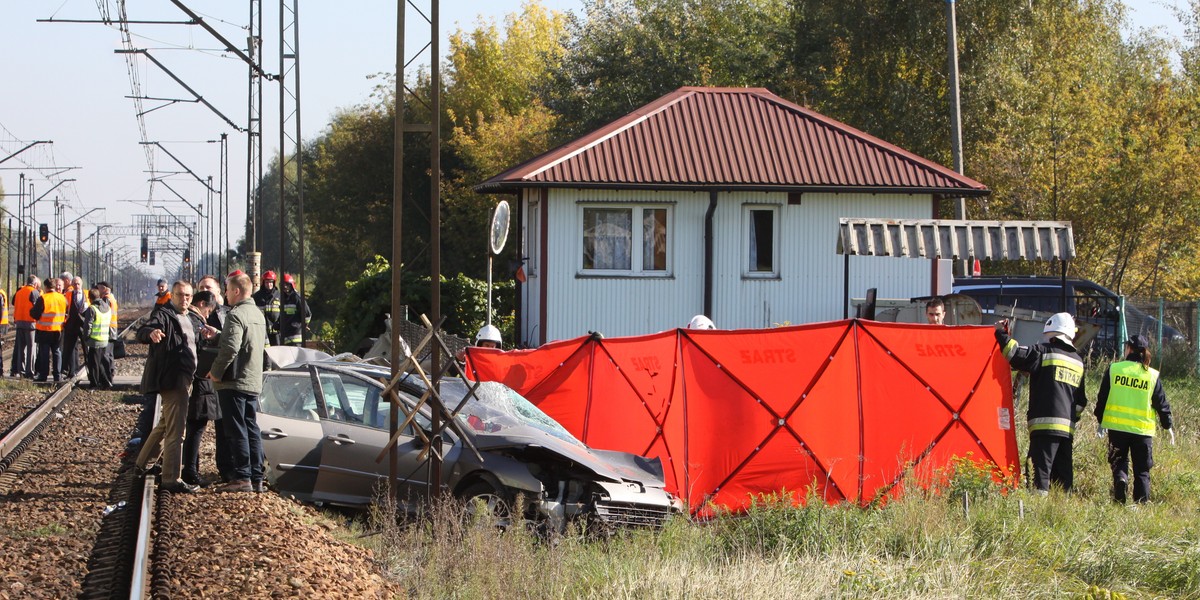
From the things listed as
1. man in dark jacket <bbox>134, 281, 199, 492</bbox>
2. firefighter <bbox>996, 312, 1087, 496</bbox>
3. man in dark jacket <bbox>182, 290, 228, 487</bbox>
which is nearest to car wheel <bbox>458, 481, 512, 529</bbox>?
man in dark jacket <bbox>182, 290, 228, 487</bbox>

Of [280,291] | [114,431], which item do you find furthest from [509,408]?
[280,291]

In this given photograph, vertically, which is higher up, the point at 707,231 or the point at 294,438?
the point at 707,231

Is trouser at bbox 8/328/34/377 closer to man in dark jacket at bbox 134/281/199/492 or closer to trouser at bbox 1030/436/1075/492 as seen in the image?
man in dark jacket at bbox 134/281/199/492

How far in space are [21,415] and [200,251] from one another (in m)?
77.3

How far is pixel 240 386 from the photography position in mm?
10312

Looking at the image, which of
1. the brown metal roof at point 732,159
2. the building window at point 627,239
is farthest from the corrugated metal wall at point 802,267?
the building window at point 627,239

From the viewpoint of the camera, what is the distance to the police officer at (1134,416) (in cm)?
1189

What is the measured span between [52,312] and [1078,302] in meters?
18.4

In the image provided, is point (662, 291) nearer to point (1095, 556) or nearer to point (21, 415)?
point (21, 415)

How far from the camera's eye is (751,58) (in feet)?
147

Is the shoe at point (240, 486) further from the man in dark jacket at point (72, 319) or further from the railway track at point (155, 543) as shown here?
the man in dark jacket at point (72, 319)

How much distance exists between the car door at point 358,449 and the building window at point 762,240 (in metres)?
13.7

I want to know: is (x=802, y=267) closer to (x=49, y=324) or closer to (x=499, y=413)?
(x=49, y=324)

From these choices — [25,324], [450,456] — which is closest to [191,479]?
[450,456]
